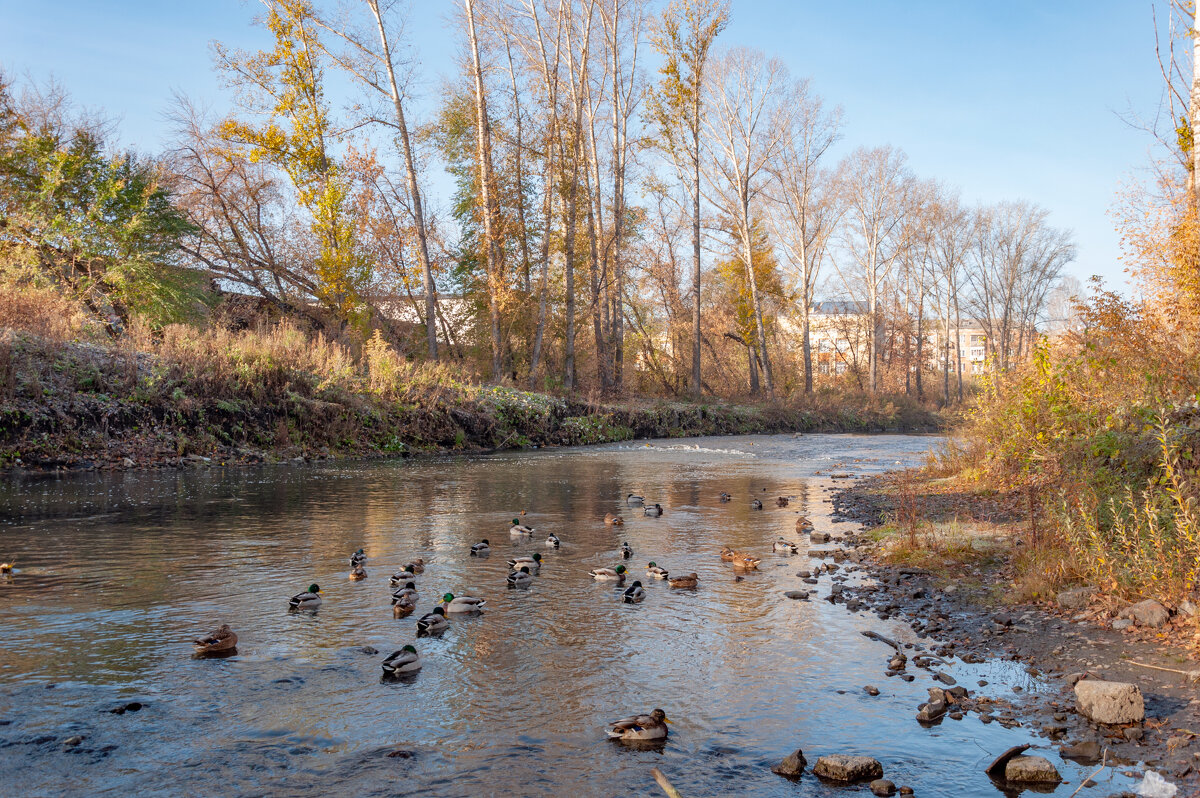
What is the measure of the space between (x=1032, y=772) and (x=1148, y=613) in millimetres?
2998

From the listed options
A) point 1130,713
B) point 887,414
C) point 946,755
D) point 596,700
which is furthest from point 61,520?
point 887,414

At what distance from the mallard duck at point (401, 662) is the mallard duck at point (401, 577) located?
240 cm

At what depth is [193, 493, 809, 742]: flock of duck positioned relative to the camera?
462 centimetres

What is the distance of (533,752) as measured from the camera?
4.43m

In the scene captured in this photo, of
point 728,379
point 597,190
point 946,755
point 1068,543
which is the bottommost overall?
point 946,755

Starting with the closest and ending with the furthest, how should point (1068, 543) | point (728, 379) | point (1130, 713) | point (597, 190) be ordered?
point (1130, 713), point (1068, 543), point (597, 190), point (728, 379)

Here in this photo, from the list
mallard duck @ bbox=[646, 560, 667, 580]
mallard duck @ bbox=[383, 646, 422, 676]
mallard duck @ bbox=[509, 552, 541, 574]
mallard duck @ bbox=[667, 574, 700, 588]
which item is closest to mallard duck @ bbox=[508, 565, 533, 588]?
mallard duck @ bbox=[509, 552, 541, 574]

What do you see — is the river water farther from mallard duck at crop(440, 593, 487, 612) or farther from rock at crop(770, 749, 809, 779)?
mallard duck at crop(440, 593, 487, 612)

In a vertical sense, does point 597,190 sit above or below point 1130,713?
above

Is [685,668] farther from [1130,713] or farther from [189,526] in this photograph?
Result: [189,526]

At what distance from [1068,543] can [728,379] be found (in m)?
39.4

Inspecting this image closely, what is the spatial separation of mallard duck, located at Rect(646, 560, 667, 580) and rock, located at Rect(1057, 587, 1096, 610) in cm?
374

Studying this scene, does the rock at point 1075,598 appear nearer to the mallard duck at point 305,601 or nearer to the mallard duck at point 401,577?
the mallard duck at point 401,577

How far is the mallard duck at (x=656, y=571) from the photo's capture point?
8.52m
